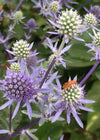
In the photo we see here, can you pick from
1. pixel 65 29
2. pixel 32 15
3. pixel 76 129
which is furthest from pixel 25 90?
pixel 32 15

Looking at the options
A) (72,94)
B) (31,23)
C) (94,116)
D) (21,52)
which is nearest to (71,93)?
(72,94)

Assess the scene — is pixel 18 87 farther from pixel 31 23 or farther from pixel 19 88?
pixel 31 23

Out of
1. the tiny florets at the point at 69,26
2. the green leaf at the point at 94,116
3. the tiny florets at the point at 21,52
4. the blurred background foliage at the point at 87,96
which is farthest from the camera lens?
the green leaf at the point at 94,116

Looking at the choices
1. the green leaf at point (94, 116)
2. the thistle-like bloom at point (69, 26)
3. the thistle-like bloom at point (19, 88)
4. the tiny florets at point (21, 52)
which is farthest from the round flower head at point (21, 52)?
the green leaf at point (94, 116)

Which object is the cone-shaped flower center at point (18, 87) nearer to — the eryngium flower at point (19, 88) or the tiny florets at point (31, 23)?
the eryngium flower at point (19, 88)

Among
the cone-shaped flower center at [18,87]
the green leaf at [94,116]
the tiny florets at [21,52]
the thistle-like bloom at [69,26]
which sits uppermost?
the thistle-like bloom at [69,26]

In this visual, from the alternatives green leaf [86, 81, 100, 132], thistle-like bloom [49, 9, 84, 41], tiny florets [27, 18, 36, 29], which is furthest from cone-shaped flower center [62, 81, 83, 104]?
tiny florets [27, 18, 36, 29]

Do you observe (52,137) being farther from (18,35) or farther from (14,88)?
(18,35)
